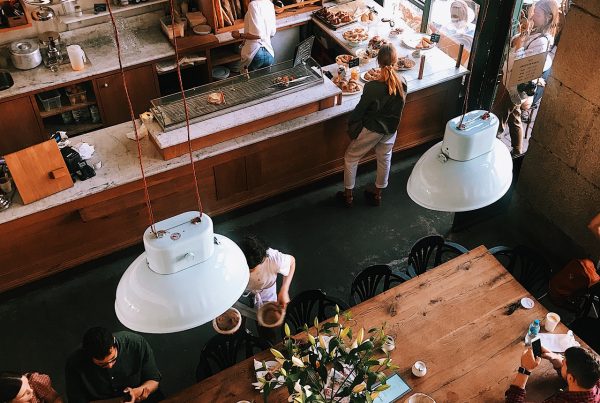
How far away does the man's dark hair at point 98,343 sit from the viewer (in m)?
3.24

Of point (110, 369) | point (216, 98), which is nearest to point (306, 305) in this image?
point (110, 369)

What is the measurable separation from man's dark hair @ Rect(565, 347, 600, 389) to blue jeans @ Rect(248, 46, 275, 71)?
13.8 ft

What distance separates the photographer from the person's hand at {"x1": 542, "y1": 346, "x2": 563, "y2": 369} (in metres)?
3.48

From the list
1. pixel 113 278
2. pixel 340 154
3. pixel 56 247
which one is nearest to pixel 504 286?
pixel 340 154

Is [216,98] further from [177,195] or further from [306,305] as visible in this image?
[306,305]

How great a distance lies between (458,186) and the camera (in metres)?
2.80

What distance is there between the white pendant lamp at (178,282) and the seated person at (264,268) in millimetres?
1420

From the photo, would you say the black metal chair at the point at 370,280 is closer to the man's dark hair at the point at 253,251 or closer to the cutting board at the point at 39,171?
the man's dark hair at the point at 253,251

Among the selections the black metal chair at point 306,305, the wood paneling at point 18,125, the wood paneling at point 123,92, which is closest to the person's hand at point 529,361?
the black metal chair at point 306,305

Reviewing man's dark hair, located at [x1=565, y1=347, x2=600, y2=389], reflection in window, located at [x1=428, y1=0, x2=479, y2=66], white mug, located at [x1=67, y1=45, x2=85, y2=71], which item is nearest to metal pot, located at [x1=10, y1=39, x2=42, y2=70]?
white mug, located at [x1=67, y1=45, x2=85, y2=71]

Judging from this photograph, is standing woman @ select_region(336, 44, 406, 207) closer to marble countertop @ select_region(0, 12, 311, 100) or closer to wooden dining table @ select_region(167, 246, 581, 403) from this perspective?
wooden dining table @ select_region(167, 246, 581, 403)

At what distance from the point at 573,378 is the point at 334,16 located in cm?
480

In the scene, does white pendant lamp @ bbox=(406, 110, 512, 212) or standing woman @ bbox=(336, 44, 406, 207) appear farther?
standing woman @ bbox=(336, 44, 406, 207)

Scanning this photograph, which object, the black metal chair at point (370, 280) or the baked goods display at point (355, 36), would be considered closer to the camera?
the black metal chair at point (370, 280)
